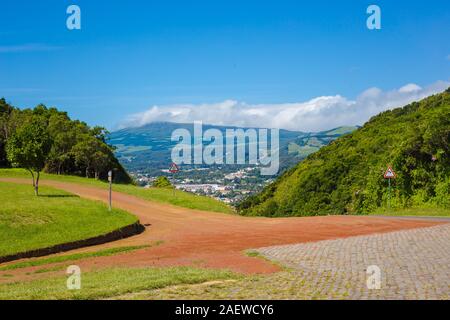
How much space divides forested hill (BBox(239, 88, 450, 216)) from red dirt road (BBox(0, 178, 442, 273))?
30.5 ft

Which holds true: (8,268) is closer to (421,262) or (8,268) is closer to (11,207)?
(11,207)

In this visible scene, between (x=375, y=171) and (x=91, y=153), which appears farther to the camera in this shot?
(x=91, y=153)

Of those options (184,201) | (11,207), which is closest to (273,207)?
(184,201)

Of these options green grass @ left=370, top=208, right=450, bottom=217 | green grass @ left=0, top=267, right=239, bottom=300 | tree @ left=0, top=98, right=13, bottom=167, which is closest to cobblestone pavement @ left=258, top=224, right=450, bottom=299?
green grass @ left=0, top=267, right=239, bottom=300

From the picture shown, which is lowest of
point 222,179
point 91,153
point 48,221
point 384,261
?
point 222,179

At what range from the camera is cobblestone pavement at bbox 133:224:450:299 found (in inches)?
415

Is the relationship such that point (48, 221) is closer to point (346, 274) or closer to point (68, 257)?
point (68, 257)

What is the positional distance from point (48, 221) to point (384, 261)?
14.9 m

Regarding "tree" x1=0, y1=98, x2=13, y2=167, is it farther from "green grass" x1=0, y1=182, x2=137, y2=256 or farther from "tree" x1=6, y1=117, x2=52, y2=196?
"green grass" x1=0, y1=182, x2=137, y2=256

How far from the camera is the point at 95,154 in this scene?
60906 mm

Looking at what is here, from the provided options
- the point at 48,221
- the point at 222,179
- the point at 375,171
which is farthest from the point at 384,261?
the point at 222,179

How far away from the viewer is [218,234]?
77.7 ft

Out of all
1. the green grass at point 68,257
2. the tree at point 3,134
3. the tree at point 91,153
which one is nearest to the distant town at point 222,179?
the tree at point 91,153
